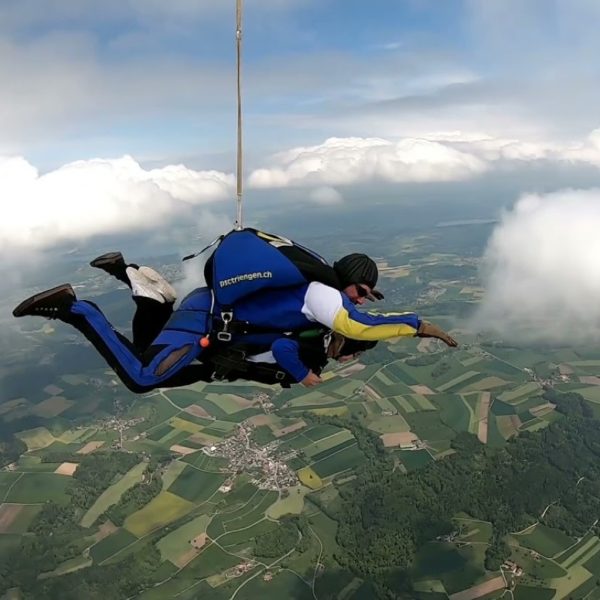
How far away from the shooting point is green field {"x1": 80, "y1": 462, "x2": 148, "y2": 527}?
32.6 meters

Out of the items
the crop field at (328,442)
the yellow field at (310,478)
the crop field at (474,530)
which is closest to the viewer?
the crop field at (474,530)

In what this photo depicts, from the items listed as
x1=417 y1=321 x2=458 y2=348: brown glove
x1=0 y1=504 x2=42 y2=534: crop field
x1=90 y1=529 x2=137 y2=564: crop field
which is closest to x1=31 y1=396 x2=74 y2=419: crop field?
x1=0 y1=504 x2=42 y2=534: crop field

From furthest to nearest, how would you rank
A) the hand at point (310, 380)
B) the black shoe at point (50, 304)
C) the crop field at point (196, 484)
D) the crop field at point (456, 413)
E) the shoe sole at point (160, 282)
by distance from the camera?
1. the crop field at point (456, 413)
2. the crop field at point (196, 484)
3. the shoe sole at point (160, 282)
4. the black shoe at point (50, 304)
5. the hand at point (310, 380)

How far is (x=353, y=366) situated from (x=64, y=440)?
31001 millimetres

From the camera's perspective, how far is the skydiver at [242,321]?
3314mm

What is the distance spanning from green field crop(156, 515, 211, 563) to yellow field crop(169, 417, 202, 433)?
12.7m

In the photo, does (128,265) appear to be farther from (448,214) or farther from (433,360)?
(448,214)

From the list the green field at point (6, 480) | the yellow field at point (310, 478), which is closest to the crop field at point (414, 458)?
the yellow field at point (310, 478)

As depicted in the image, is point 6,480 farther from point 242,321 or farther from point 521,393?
point 521,393

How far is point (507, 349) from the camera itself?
6406cm

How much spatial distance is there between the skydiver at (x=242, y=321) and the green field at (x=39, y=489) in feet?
120

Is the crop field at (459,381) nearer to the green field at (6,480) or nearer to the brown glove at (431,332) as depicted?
the green field at (6,480)

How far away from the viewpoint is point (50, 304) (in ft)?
12.3

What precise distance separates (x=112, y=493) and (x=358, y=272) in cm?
3730
